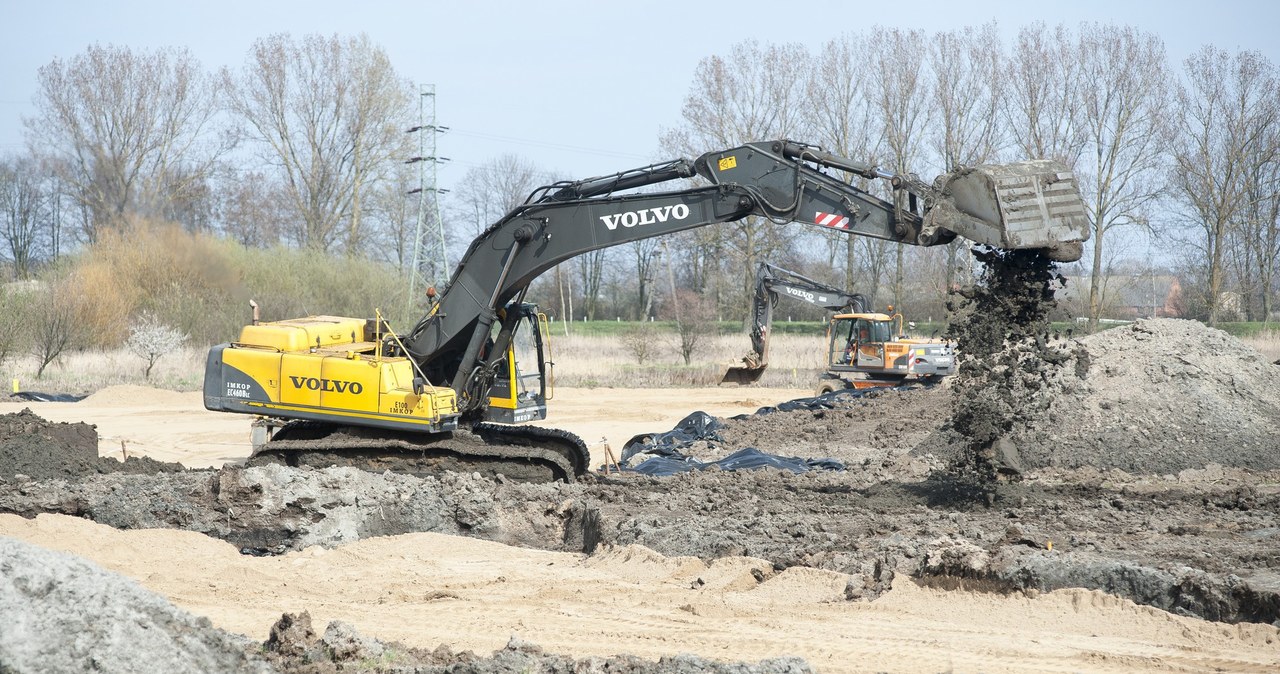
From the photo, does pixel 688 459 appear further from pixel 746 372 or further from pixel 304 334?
pixel 746 372

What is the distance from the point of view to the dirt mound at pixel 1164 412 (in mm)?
11516

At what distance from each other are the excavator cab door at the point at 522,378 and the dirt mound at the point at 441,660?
596 centimetres

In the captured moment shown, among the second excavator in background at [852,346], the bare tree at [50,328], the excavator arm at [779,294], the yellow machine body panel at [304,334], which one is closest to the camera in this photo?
the yellow machine body panel at [304,334]

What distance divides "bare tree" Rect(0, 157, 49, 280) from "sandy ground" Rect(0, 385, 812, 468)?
2333 centimetres

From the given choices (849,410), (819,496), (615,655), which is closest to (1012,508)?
(819,496)

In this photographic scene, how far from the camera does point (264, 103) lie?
1469 inches

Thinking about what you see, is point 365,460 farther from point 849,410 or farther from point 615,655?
point 849,410

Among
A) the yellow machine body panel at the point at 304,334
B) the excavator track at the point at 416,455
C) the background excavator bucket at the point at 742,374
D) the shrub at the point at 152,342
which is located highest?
the yellow machine body panel at the point at 304,334

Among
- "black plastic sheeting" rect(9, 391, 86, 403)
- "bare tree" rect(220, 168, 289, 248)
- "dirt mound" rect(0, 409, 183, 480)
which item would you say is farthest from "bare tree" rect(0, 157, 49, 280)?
"dirt mound" rect(0, 409, 183, 480)

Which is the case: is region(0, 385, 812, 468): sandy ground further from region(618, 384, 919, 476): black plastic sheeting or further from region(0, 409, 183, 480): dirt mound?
region(0, 409, 183, 480): dirt mound

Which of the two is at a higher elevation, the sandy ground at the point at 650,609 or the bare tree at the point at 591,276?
→ the bare tree at the point at 591,276

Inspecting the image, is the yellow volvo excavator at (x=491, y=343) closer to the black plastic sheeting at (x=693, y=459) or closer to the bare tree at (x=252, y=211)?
the black plastic sheeting at (x=693, y=459)

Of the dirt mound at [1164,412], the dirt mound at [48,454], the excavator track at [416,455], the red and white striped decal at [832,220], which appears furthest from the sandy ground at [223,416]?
the dirt mound at [1164,412]

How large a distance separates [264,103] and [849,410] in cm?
2783
